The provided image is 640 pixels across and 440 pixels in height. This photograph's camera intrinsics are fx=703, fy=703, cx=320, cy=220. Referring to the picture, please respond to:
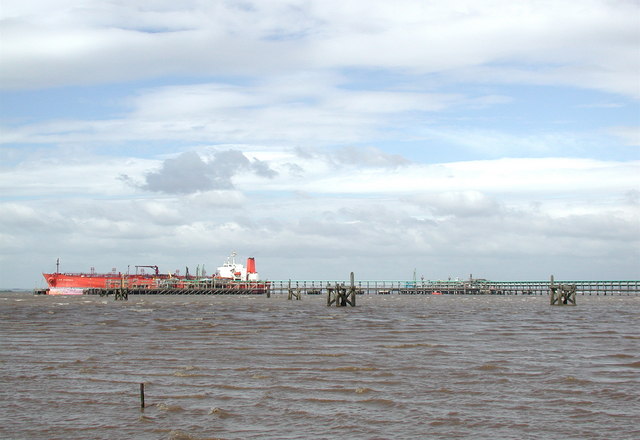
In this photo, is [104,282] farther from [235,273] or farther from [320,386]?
[320,386]

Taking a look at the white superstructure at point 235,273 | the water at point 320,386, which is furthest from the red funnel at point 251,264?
the water at point 320,386

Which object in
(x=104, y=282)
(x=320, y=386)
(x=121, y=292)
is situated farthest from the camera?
(x=104, y=282)

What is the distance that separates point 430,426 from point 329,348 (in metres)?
12.5

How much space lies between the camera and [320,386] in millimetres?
18203

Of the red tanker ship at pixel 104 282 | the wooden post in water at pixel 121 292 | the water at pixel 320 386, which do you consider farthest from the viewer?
the red tanker ship at pixel 104 282

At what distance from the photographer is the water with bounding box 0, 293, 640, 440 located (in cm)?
1398

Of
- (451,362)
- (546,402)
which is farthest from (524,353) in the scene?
(546,402)

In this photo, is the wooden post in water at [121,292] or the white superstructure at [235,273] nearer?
the wooden post in water at [121,292]

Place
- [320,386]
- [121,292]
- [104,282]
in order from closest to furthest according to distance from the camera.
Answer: [320,386] < [121,292] < [104,282]

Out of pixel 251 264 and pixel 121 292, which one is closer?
pixel 121 292

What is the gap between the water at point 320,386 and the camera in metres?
14.0

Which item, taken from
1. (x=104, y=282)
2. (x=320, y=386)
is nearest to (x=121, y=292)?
(x=104, y=282)

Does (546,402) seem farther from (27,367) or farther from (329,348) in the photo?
(27,367)

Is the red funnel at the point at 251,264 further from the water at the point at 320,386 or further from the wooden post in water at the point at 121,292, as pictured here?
the water at the point at 320,386
